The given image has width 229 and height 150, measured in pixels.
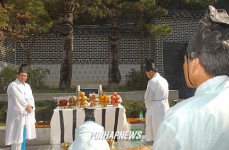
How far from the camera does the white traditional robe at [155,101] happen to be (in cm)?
671

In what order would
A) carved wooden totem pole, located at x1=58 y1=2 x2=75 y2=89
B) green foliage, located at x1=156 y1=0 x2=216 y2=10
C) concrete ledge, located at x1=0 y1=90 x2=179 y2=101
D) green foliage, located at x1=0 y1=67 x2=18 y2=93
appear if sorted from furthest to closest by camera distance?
green foliage, located at x1=156 y1=0 x2=216 y2=10 < carved wooden totem pole, located at x1=58 y1=2 x2=75 y2=89 < green foliage, located at x1=0 y1=67 x2=18 y2=93 < concrete ledge, located at x1=0 y1=90 x2=179 y2=101

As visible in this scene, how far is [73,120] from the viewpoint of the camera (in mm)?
6762

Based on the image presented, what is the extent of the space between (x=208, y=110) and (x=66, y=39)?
1215 centimetres

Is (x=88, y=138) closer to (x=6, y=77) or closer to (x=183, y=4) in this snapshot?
(x=6, y=77)

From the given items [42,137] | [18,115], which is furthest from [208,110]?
[42,137]

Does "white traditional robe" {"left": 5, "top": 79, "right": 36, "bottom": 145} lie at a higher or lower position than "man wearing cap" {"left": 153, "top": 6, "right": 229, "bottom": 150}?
lower

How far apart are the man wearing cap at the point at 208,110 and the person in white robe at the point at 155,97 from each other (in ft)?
17.8

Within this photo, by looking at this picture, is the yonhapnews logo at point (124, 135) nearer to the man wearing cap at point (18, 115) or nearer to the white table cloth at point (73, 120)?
the white table cloth at point (73, 120)

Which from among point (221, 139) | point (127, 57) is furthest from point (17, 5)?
point (221, 139)

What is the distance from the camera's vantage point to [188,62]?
4.43 ft

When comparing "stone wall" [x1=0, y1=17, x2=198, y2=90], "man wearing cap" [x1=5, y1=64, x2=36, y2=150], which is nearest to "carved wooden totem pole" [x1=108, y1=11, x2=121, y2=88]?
"stone wall" [x1=0, y1=17, x2=198, y2=90]

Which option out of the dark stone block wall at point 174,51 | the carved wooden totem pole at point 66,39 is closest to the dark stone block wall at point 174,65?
the dark stone block wall at point 174,51

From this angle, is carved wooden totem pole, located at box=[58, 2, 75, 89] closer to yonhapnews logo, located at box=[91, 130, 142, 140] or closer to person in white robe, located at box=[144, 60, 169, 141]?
yonhapnews logo, located at box=[91, 130, 142, 140]

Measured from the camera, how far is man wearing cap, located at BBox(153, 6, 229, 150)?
39.3 inches
